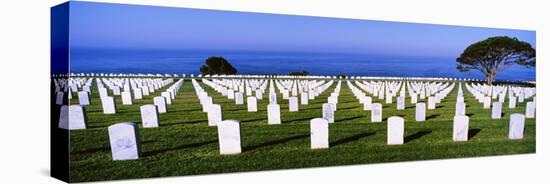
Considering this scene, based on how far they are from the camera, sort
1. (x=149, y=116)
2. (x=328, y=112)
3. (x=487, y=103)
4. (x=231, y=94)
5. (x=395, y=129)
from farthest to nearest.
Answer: (x=487, y=103) → (x=328, y=112) → (x=395, y=129) → (x=231, y=94) → (x=149, y=116)

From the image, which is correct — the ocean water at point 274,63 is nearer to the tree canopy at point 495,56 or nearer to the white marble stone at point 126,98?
the tree canopy at point 495,56

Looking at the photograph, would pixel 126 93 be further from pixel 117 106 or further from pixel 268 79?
pixel 268 79

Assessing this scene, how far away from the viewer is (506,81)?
18656mm

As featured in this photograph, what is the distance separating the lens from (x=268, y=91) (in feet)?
53.2

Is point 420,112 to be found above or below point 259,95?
below

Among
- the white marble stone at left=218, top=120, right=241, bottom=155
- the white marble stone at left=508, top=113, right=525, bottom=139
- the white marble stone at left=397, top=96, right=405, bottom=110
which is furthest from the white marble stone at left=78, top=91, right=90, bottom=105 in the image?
the white marble stone at left=508, top=113, right=525, bottom=139

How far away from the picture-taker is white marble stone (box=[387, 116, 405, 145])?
15.9 metres

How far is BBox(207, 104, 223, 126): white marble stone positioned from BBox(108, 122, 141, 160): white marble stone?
9.32 ft

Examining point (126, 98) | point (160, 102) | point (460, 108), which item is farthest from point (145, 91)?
point (460, 108)

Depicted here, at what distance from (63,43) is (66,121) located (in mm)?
1319

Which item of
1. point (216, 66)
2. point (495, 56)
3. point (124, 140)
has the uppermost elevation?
point (495, 56)

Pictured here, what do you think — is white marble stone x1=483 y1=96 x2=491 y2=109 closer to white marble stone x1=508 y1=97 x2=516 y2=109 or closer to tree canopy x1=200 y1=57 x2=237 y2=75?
white marble stone x1=508 y1=97 x2=516 y2=109

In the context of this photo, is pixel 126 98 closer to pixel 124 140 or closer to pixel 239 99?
pixel 239 99

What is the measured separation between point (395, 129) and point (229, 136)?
3.92 meters
